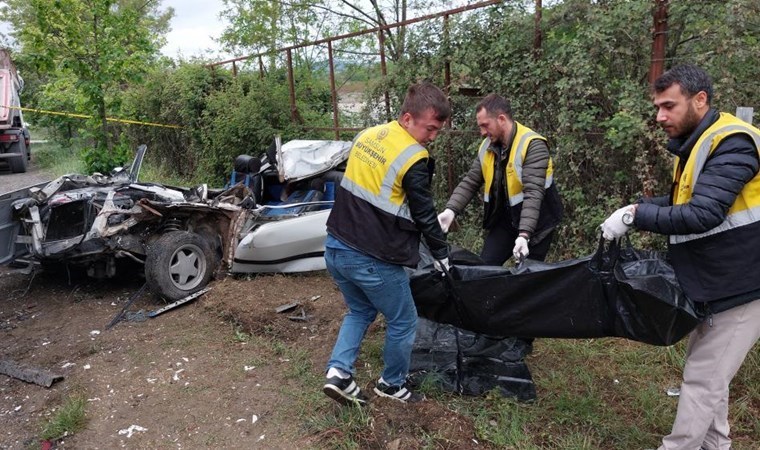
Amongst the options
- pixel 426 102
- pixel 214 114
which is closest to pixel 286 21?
pixel 214 114

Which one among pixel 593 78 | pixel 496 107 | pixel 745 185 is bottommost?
pixel 745 185

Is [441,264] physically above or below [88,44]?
below

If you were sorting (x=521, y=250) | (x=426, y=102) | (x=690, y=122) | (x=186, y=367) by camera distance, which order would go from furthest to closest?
(x=186, y=367) < (x=521, y=250) < (x=426, y=102) < (x=690, y=122)

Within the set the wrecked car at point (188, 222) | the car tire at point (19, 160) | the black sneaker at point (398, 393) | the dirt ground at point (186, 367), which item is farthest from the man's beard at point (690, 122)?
the car tire at point (19, 160)

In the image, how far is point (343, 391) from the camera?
3023mm

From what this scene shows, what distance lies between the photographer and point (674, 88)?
2281 mm

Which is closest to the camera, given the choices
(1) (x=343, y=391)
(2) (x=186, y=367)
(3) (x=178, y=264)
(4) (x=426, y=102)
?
(4) (x=426, y=102)

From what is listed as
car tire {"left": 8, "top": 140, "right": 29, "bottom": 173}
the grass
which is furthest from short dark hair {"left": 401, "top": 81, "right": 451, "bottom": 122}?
car tire {"left": 8, "top": 140, "right": 29, "bottom": 173}

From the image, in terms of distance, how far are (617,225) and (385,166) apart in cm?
111

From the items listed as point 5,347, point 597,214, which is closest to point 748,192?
point 597,214

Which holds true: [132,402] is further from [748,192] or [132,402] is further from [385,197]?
[748,192]

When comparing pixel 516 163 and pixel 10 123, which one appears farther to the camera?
pixel 10 123

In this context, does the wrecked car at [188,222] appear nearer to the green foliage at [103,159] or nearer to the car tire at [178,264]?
the car tire at [178,264]

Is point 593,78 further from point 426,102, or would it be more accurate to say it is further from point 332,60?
point 332,60
